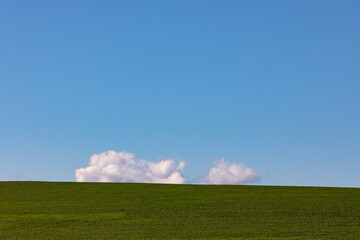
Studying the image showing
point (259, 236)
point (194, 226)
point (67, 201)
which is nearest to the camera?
point (259, 236)

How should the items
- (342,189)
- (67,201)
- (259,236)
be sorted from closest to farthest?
(259,236)
(67,201)
(342,189)

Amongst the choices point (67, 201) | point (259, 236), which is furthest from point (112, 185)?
point (259, 236)

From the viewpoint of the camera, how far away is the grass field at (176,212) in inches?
387

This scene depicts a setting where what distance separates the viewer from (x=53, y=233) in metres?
9.92

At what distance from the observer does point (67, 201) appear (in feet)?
44.1

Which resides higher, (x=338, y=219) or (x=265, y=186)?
(x=265, y=186)

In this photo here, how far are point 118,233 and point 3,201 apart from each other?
235 inches

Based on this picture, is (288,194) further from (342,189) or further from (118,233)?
(118,233)

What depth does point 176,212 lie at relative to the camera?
11781 millimetres

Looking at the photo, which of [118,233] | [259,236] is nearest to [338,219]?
[259,236]

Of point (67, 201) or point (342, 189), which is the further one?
point (342, 189)

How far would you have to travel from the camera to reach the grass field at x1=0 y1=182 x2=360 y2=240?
9.82 metres

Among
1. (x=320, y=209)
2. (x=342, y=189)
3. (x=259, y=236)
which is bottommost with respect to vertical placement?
(x=259, y=236)

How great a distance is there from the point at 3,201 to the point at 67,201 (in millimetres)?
2248
